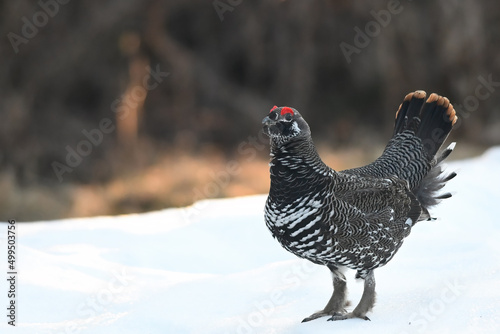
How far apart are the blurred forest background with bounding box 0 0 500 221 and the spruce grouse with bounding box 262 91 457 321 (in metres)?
7.31

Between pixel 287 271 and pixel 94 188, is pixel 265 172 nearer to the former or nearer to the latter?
pixel 94 188

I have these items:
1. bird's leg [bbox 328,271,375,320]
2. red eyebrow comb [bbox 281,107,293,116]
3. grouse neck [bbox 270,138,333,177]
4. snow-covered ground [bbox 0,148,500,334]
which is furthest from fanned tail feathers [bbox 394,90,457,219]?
red eyebrow comb [bbox 281,107,293,116]

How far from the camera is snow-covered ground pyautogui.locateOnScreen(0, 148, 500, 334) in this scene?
477 centimetres

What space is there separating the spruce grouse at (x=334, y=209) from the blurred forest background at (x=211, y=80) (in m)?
7.31

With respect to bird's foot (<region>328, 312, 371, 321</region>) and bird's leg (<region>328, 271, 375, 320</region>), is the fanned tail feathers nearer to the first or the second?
bird's leg (<region>328, 271, 375, 320</region>)

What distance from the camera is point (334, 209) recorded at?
4496 mm

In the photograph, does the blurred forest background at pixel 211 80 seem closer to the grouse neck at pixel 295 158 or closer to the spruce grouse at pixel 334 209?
the spruce grouse at pixel 334 209

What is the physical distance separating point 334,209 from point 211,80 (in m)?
14.7

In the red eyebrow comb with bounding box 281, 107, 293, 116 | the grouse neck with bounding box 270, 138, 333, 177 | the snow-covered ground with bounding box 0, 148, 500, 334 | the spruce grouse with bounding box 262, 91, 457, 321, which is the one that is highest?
the red eyebrow comb with bounding box 281, 107, 293, 116

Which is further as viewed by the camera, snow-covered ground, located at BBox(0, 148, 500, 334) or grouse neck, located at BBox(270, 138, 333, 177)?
snow-covered ground, located at BBox(0, 148, 500, 334)

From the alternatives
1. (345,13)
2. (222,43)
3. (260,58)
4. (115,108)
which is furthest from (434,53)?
(115,108)

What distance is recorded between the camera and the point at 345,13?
1772 centimetres

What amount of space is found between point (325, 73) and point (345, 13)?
2258mm

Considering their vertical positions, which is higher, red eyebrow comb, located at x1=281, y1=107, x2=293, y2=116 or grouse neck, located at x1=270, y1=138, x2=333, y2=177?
red eyebrow comb, located at x1=281, y1=107, x2=293, y2=116
